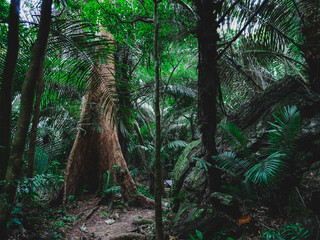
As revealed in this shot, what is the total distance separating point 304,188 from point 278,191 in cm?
37

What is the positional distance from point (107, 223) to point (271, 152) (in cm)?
386

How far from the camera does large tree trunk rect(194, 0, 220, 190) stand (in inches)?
127

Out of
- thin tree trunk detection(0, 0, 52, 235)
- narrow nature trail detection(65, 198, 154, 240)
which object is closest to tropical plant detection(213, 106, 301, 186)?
narrow nature trail detection(65, 198, 154, 240)

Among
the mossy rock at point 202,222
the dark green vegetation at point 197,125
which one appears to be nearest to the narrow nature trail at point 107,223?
the dark green vegetation at point 197,125

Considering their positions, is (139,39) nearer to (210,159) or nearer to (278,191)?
(210,159)

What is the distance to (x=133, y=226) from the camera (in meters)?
4.03

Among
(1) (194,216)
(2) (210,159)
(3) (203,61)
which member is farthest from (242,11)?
(1) (194,216)

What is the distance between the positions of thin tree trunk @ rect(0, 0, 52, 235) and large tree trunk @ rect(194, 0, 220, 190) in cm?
236

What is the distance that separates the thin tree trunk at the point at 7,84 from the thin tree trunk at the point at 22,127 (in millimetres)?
221

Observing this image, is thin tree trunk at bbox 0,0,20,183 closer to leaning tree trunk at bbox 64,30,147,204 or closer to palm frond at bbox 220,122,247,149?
palm frond at bbox 220,122,247,149

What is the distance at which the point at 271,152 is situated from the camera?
281 cm

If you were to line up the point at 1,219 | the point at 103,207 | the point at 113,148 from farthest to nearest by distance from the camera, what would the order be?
the point at 113,148 < the point at 103,207 < the point at 1,219

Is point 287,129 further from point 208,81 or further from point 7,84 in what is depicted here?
point 7,84

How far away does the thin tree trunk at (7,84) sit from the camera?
1909mm
